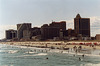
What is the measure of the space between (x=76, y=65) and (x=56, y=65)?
5585 mm

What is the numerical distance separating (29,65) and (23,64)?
345cm

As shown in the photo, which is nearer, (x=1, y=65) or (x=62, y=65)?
(x=62, y=65)

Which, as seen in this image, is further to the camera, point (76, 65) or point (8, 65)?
point (8, 65)

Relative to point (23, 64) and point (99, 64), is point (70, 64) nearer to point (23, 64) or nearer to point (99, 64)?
point (99, 64)

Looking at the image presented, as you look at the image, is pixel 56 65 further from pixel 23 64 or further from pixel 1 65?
pixel 1 65

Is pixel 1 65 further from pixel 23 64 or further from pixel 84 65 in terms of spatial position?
pixel 84 65

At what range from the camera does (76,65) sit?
190 ft

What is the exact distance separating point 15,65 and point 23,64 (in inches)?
104

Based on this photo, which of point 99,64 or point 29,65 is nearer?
point 99,64

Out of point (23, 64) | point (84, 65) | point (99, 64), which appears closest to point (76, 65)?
point (84, 65)

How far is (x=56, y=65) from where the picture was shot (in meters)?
59.7

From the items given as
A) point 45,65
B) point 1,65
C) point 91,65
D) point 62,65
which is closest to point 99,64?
point 91,65

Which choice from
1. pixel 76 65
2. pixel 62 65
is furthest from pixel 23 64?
pixel 76 65

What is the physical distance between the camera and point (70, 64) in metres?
60.4
